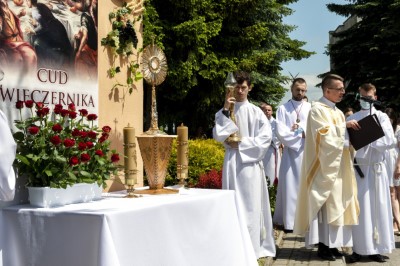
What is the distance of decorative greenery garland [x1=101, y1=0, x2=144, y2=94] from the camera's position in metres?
6.00

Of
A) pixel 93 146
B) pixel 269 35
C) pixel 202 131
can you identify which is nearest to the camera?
pixel 93 146

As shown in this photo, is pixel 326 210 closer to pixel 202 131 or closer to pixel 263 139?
pixel 263 139

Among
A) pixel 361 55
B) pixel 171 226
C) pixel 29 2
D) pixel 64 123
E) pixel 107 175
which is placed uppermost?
pixel 361 55

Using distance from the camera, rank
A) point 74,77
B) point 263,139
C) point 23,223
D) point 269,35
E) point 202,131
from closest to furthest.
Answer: point 23,223, point 74,77, point 263,139, point 202,131, point 269,35

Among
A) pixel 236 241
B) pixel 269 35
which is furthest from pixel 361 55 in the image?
pixel 236 241

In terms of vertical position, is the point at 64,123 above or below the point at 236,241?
above

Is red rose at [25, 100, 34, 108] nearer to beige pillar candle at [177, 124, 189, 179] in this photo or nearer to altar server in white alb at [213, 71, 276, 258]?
beige pillar candle at [177, 124, 189, 179]

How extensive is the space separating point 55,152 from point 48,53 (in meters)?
1.13

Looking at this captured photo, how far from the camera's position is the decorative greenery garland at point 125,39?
19.7 ft

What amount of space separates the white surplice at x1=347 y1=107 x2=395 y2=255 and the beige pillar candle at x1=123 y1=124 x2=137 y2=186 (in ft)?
12.7

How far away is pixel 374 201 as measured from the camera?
820 cm

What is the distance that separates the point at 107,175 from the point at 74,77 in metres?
1.05

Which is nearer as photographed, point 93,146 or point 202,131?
point 93,146

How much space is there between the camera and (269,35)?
98.4 ft
